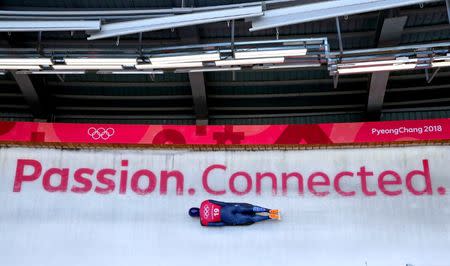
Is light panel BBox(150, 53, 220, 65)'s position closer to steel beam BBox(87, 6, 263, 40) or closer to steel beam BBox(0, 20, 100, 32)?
steel beam BBox(87, 6, 263, 40)

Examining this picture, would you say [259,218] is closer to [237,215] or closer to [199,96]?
[237,215]

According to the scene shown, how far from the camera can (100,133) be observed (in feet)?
33.2

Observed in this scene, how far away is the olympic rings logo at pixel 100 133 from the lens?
1009 cm

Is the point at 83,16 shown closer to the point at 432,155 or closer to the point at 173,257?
the point at 173,257

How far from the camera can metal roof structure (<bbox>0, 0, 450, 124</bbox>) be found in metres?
9.43

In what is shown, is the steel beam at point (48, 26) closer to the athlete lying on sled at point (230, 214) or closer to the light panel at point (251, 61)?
the light panel at point (251, 61)

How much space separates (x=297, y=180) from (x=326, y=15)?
12.5ft

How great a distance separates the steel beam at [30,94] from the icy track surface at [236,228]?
2.03 m

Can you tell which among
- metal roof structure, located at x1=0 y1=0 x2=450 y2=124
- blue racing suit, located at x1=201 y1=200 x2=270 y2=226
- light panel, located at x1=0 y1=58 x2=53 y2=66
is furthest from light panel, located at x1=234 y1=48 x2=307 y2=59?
light panel, located at x1=0 y1=58 x2=53 y2=66

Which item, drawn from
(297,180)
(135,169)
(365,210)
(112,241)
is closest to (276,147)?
(297,180)

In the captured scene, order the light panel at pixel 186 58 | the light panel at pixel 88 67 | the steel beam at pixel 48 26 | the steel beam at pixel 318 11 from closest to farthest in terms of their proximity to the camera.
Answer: the steel beam at pixel 318 11 < the steel beam at pixel 48 26 < the light panel at pixel 186 58 < the light panel at pixel 88 67

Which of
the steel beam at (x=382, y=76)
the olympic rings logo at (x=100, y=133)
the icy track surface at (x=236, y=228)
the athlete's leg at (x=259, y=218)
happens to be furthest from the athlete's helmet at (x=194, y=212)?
the steel beam at (x=382, y=76)

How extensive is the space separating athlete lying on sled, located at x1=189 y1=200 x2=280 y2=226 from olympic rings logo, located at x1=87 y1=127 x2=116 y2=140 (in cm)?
251

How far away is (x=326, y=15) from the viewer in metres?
7.16
